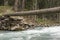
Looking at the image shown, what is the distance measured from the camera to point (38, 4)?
2783 centimetres

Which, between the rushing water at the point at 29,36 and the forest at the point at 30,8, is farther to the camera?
the forest at the point at 30,8

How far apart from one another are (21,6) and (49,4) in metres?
6.41

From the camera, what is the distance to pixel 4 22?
14.4 m

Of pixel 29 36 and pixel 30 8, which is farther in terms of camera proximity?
pixel 30 8

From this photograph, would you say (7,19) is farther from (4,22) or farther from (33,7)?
(33,7)

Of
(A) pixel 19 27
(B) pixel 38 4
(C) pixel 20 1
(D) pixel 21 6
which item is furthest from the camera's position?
(B) pixel 38 4

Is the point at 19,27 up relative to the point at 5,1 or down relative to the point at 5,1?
down

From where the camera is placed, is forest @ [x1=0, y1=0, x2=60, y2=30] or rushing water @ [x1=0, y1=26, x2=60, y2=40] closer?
rushing water @ [x1=0, y1=26, x2=60, y2=40]

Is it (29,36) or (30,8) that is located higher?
(30,8)

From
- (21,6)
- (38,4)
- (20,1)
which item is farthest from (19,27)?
(38,4)

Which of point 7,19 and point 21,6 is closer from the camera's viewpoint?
Answer: point 7,19

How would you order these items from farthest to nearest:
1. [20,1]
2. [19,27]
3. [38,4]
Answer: [38,4], [20,1], [19,27]

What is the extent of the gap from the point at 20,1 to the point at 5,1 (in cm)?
276

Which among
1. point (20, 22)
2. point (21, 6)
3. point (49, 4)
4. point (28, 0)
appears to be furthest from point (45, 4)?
point (20, 22)
